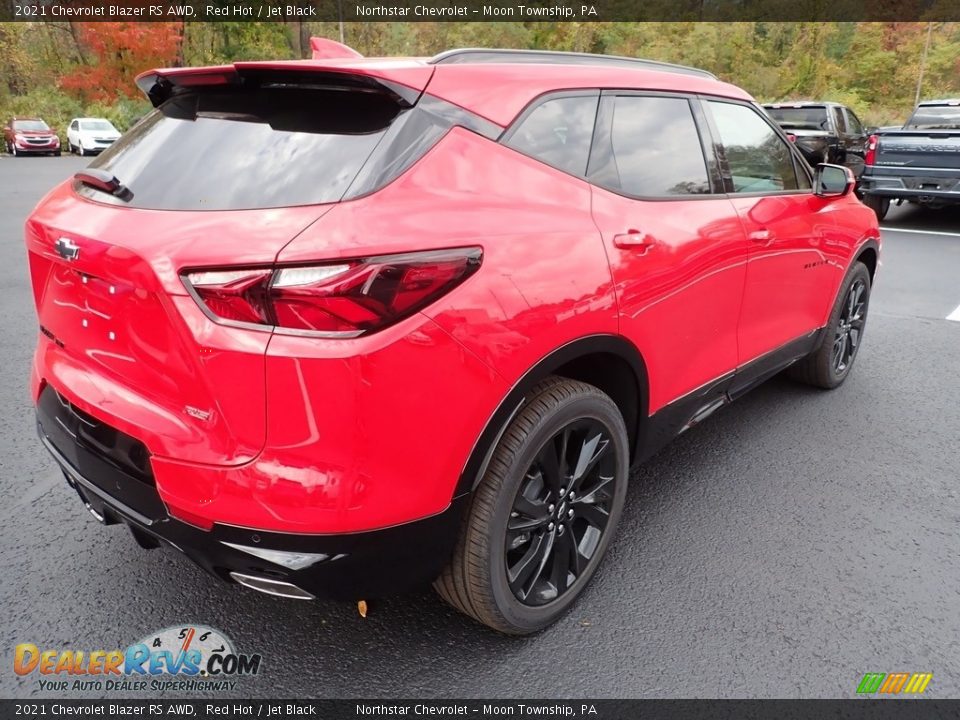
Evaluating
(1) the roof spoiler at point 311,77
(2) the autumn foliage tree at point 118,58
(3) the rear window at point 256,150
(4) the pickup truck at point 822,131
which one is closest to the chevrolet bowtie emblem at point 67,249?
(3) the rear window at point 256,150

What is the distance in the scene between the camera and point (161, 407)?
183 cm

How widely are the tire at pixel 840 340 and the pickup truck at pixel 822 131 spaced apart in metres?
9.81

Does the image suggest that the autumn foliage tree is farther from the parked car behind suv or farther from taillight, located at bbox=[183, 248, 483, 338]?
taillight, located at bbox=[183, 248, 483, 338]

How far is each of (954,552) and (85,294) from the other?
10.5 ft

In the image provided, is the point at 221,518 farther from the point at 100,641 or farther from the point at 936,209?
the point at 936,209

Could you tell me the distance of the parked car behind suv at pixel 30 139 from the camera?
27453 millimetres

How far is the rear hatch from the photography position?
5.53 ft

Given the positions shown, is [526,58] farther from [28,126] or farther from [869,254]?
[28,126]

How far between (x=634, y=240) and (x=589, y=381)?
1.66 feet

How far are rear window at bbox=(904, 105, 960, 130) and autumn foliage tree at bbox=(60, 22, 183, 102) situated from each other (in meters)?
34.4

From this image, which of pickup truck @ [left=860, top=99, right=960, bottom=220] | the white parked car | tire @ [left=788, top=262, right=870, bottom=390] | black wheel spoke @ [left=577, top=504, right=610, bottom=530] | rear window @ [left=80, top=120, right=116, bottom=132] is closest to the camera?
black wheel spoke @ [left=577, top=504, right=610, bottom=530]

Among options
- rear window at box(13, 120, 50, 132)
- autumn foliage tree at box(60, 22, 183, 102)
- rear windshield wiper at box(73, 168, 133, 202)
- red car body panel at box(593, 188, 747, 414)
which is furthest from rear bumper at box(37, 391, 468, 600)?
autumn foliage tree at box(60, 22, 183, 102)

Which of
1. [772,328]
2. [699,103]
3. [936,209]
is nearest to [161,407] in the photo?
[699,103]

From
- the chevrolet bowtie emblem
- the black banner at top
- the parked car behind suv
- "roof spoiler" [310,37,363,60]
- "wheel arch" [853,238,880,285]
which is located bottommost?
the parked car behind suv
